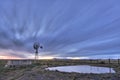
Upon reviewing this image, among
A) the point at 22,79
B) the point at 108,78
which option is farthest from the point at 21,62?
the point at 108,78

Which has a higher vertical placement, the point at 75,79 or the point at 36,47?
the point at 36,47

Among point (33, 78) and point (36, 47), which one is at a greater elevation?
point (36, 47)

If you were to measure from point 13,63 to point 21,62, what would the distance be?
3844 millimetres

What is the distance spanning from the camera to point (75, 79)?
23047 millimetres

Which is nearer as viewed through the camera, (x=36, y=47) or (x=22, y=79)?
(x=22, y=79)

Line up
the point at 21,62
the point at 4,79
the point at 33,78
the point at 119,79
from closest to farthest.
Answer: the point at 119,79, the point at 33,78, the point at 4,79, the point at 21,62

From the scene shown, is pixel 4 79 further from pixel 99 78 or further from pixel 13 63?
pixel 13 63

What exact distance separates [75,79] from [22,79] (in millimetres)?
6154

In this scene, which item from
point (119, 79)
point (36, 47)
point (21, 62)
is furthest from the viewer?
point (36, 47)

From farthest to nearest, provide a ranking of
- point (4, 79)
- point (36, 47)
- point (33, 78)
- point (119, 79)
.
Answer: point (36, 47) → point (4, 79) → point (33, 78) → point (119, 79)

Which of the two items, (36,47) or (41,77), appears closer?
(41,77)

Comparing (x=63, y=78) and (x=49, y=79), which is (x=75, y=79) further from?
(x=49, y=79)

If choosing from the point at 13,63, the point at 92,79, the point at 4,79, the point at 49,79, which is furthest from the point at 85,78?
the point at 13,63

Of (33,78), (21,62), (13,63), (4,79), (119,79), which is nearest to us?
(119,79)
